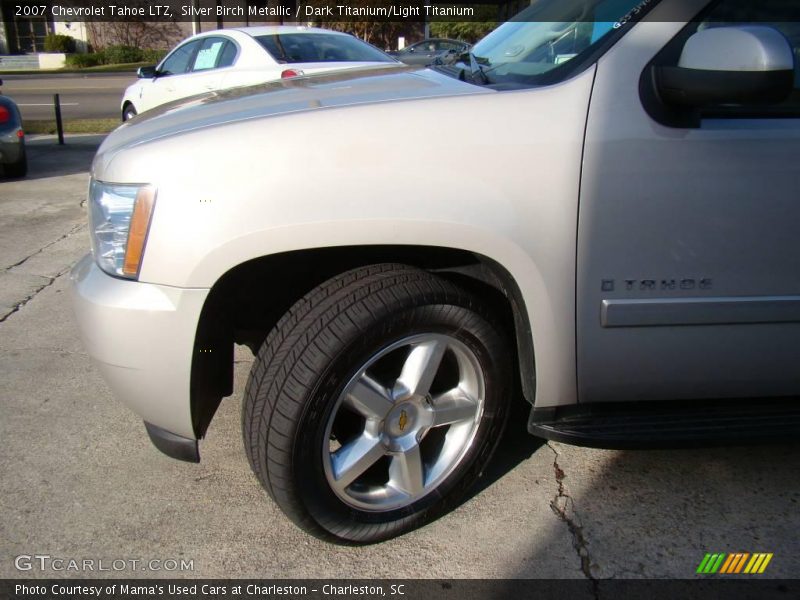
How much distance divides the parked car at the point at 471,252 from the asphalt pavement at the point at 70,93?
46.1ft

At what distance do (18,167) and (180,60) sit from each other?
260cm

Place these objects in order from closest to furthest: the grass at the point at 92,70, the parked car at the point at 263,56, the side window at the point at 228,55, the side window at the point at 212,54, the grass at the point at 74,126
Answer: the parked car at the point at 263,56
the side window at the point at 228,55
the side window at the point at 212,54
the grass at the point at 74,126
the grass at the point at 92,70

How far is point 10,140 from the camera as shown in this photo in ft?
25.6

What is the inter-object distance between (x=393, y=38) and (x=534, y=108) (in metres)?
32.5

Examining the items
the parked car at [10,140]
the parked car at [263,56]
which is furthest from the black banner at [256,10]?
the parked car at [10,140]

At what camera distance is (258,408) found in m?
2.03

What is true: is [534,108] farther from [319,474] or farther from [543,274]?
[319,474]

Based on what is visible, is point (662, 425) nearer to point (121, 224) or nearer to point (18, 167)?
point (121, 224)

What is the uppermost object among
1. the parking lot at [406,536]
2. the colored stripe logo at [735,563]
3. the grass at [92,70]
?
the grass at [92,70]

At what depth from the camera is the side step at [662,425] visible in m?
2.16

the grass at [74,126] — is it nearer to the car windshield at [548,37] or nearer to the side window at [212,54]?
the side window at [212,54]

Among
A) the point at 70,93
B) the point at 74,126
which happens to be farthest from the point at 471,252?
the point at 70,93

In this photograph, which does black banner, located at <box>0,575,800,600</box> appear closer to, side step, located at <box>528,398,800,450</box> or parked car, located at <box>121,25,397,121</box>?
side step, located at <box>528,398,800,450</box>

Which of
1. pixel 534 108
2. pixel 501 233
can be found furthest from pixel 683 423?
pixel 534 108
